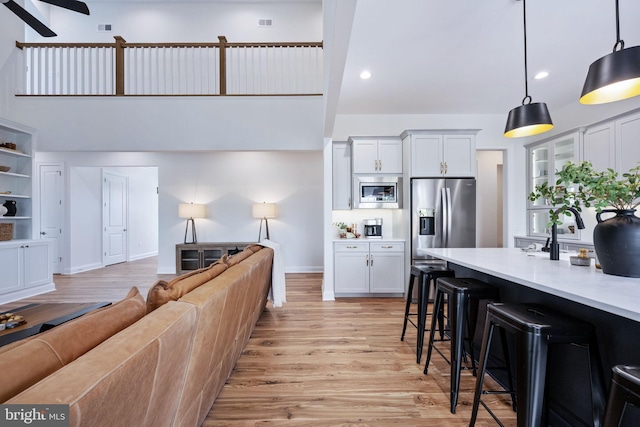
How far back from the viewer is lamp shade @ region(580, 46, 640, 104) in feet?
4.75

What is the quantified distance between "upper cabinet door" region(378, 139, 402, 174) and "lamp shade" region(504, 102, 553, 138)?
204cm

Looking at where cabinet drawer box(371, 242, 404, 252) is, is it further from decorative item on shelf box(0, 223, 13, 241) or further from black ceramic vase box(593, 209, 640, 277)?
decorative item on shelf box(0, 223, 13, 241)

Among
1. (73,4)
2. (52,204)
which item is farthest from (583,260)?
(52,204)

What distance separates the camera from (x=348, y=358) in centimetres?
246

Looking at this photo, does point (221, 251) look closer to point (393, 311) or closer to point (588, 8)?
point (393, 311)

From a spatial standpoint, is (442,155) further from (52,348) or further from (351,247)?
(52,348)

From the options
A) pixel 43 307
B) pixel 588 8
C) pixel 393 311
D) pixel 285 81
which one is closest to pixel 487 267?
→ pixel 393 311

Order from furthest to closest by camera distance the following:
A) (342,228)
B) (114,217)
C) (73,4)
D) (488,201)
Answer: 1. (114,217)
2. (488,201)
3. (342,228)
4. (73,4)

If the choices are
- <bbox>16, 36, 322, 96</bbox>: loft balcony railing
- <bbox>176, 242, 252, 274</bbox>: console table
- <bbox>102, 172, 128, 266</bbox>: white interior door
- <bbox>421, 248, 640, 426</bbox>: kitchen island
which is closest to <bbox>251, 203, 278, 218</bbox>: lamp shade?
<bbox>176, 242, 252, 274</bbox>: console table

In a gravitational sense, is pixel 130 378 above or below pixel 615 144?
below

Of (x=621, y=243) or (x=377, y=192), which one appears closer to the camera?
(x=621, y=243)

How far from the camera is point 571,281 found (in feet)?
4.60

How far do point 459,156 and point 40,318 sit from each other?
4801 mm

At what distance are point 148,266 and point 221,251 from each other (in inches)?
97.8
